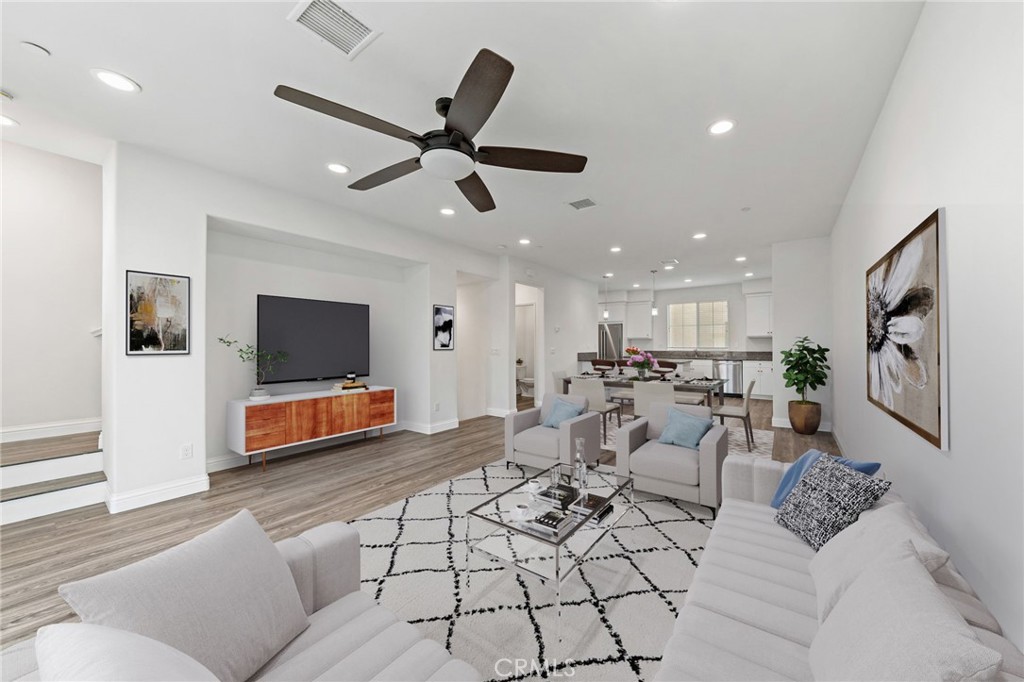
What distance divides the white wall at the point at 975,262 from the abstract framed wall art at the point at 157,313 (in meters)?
4.80

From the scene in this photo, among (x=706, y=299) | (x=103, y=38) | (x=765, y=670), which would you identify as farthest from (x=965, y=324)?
(x=706, y=299)

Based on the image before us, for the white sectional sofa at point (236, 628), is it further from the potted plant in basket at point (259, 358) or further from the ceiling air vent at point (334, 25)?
the potted plant in basket at point (259, 358)

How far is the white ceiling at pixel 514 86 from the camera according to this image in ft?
6.13

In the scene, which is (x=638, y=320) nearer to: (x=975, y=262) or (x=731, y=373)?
(x=731, y=373)

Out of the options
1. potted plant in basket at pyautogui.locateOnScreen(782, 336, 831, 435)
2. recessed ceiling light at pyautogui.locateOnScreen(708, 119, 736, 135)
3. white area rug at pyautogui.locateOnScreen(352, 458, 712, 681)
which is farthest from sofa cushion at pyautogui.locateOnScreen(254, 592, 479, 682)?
potted plant in basket at pyautogui.locateOnScreen(782, 336, 831, 435)

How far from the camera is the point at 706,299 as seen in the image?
→ 33.5ft

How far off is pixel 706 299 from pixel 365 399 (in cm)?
882

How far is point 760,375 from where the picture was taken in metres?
8.69

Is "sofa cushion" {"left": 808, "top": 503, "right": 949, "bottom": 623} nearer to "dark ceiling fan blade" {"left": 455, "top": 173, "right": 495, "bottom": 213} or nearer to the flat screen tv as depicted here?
"dark ceiling fan blade" {"left": 455, "top": 173, "right": 495, "bottom": 213}

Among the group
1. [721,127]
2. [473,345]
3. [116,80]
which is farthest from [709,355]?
[116,80]

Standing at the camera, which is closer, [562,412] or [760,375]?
[562,412]

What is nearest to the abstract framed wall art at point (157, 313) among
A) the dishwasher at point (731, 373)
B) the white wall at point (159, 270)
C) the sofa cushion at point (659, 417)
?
the white wall at point (159, 270)

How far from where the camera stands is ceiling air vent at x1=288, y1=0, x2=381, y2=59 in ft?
5.94

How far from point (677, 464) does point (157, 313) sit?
431 cm
